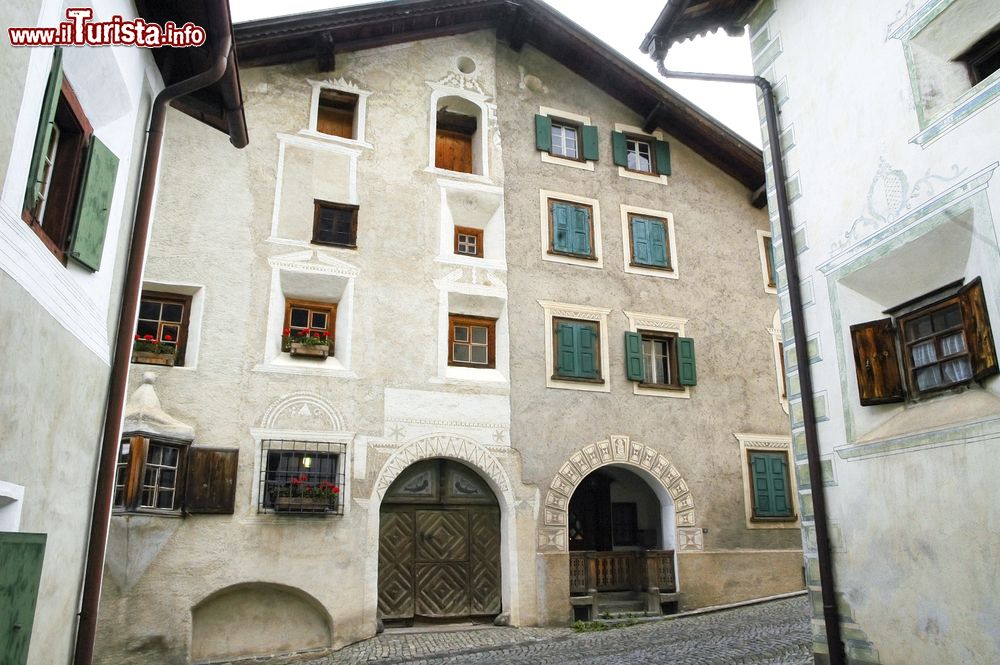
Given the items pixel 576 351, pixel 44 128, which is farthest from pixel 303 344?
pixel 44 128

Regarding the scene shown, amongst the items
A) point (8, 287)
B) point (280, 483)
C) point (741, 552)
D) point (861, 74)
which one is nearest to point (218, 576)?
point (280, 483)

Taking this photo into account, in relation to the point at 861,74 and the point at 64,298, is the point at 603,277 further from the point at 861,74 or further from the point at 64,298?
the point at 64,298

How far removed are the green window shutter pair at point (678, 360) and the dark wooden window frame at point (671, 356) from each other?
0.08 m

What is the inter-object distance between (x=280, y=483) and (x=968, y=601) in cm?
887

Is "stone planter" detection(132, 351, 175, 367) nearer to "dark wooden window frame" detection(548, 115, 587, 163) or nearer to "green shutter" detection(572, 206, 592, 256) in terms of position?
"green shutter" detection(572, 206, 592, 256)

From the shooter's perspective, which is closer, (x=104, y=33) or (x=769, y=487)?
(x=104, y=33)

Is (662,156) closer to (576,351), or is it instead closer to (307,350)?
(576,351)

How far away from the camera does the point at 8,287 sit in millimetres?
4465

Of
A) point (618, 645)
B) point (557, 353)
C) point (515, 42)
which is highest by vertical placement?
point (515, 42)

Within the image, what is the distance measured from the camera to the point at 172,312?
1238 cm

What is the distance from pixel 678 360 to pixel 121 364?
10806 millimetres

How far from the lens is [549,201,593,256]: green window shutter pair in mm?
15273

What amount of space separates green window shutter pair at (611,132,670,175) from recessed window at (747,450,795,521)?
5947 mm

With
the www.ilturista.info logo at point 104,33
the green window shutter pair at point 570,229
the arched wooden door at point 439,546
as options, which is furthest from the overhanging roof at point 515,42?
the arched wooden door at point 439,546
